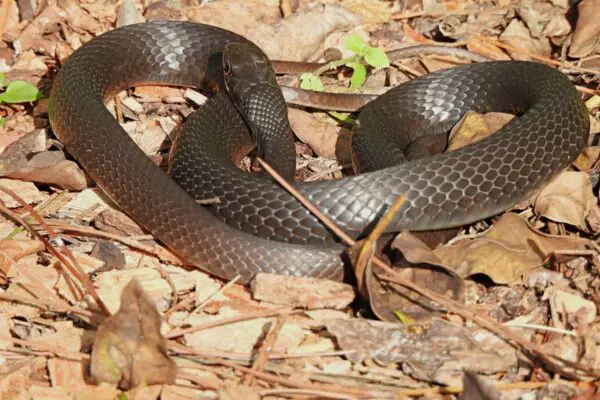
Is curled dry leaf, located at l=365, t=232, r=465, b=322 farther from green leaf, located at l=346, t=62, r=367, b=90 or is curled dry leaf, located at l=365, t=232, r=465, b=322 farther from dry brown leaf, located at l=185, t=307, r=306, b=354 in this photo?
green leaf, located at l=346, t=62, r=367, b=90

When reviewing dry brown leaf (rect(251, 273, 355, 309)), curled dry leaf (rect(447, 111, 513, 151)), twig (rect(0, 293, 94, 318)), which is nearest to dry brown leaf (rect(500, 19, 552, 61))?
curled dry leaf (rect(447, 111, 513, 151))

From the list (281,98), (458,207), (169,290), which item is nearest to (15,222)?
(169,290)

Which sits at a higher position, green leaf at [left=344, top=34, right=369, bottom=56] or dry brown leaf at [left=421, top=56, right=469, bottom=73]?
green leaf at [left=344, top=34, right=369, bottom=56]

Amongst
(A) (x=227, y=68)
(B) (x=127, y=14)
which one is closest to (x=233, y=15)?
(B) (x=127, y=14)

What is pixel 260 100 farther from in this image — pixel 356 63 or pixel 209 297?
pixel 209 297

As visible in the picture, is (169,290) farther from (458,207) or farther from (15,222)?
(458,207)

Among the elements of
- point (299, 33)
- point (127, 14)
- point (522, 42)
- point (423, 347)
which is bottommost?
point (423, 347)

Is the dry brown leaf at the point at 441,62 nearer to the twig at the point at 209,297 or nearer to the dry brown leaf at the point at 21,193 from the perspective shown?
the twig at the point at 209,297
